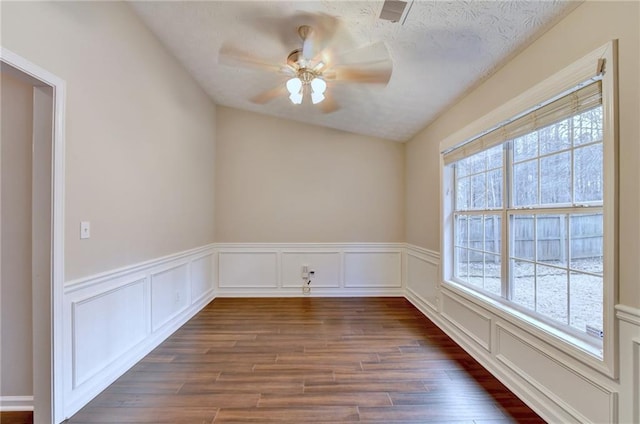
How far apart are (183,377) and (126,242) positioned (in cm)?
117

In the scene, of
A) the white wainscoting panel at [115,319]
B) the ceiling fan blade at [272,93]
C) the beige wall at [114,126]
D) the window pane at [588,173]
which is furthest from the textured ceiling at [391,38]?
the white wainscoting panel at [115,319]

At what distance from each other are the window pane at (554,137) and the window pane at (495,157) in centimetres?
39

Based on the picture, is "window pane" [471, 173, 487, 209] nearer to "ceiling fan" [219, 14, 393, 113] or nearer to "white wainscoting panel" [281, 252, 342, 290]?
"ceiling fan" [219, 14, 393, 113]

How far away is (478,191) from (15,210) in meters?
3.57

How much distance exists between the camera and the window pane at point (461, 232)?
298 centimetres

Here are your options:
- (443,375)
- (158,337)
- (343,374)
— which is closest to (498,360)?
(443,375)

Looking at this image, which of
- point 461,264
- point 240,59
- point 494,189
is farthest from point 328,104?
point 461,264

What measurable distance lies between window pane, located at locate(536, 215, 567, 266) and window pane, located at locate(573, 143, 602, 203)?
191 millimetres

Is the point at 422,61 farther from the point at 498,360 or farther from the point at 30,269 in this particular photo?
the point at 30,269

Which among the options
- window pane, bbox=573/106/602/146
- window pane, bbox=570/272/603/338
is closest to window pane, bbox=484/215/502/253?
window pane, bbox=570/272/603/338

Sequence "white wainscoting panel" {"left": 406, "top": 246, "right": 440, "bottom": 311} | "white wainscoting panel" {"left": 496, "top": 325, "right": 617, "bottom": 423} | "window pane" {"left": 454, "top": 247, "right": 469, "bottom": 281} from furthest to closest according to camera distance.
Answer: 1. "white wainscoting panel" {"left": 406, "top": 246, "right": 440, "bottom": 311}
2. "window pane" {"left": 454, "top": 247, "right": 469, "bottom": 281}
3. "white wainscoting panel" {"left": 496, "top": 325, "right": 617, "bottom": 423}

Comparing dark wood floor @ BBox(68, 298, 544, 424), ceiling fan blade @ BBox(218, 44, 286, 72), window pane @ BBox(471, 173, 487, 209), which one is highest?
ceiling fan blade @ BBox(218, 44, 286, 72)

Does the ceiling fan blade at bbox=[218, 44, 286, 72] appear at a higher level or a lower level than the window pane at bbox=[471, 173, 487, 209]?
higher

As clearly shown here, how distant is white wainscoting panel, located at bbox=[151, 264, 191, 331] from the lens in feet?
9.12
